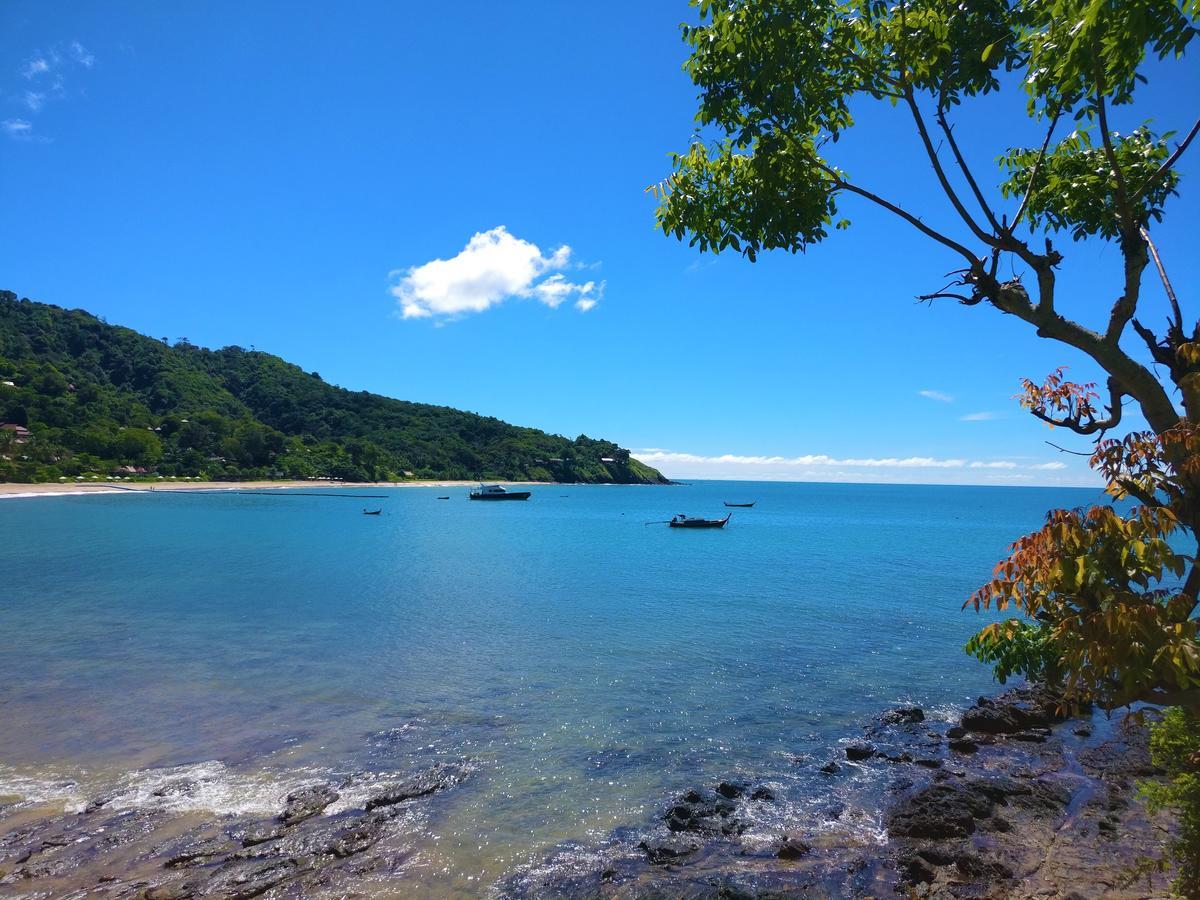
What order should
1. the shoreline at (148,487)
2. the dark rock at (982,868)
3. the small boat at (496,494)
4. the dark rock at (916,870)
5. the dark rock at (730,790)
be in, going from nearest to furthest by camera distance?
the dark rock at (982,868)
the dark rock at (916,870)
the dark rock at (730,790)
the shoreline at (148,487)
the small boat at (496,494)

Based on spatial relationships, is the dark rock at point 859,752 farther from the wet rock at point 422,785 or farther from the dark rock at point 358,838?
the dark rock at point 358,838

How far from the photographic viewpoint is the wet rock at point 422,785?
455 inches

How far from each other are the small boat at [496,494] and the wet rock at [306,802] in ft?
449

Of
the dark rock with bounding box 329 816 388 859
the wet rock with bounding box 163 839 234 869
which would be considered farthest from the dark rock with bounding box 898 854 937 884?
the wet rock with bounding box 163 839 234 869

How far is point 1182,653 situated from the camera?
3.61 m

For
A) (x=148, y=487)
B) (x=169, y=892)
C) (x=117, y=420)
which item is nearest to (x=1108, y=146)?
(x=169, y=892)

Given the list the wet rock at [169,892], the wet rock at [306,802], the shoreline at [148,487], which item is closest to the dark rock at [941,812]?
the wet rock at [306,802]

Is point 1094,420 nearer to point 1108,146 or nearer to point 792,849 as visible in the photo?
point 1108,146

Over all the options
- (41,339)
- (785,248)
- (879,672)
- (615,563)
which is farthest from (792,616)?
(41,339)

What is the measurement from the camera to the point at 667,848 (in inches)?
402

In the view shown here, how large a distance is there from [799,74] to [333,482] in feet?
618

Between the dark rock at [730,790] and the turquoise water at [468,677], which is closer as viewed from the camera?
the dark rock at [730,790]

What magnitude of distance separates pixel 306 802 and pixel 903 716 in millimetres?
12956

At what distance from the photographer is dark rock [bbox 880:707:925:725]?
1606 centimetres
